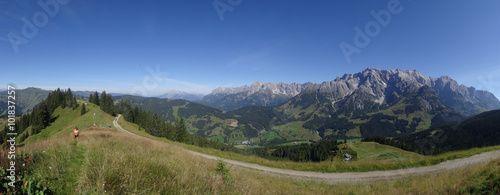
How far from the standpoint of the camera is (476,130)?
192875 mm

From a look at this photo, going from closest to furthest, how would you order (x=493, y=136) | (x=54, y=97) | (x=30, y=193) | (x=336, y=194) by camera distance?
(x=30, y=193) < (x=336, y=194) < (x=54, y=97) < (x=493, y=136)

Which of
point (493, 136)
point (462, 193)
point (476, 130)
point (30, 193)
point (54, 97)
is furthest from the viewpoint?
point (476, 130)

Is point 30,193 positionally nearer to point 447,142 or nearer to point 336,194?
point 336,194

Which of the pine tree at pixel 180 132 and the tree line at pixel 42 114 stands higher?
the tree line at pixel 42 114

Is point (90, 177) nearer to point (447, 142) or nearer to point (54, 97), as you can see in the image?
point (54, 97)

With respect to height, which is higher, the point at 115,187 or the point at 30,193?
the point at 30,193

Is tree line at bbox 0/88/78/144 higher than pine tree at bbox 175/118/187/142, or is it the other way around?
tree line at bbox 0/88/78/144

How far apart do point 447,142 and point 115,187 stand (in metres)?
272

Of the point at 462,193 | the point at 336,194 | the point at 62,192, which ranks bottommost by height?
the point at 336,194

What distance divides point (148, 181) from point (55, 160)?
162 inches

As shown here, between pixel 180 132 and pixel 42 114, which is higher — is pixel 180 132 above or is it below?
below

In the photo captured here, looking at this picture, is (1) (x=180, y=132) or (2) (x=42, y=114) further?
(2) (x=42, y=114)

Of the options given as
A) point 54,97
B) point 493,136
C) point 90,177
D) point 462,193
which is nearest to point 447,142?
point 493,136

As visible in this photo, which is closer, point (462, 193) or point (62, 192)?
point (62, 192)
